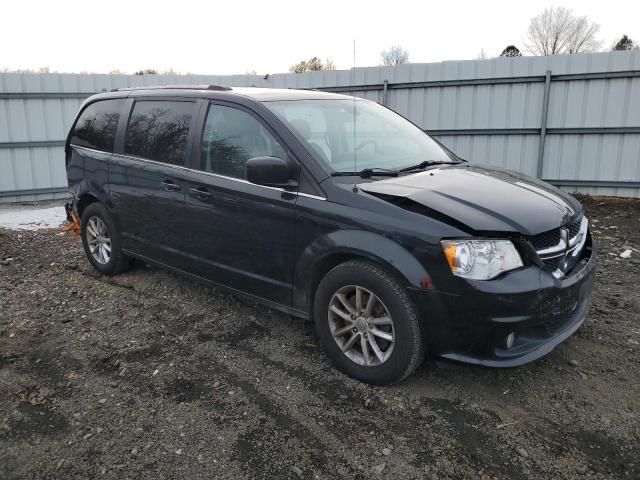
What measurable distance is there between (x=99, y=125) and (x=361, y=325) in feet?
11.7

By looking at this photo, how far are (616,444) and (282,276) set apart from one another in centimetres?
216

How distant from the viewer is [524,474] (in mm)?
2533

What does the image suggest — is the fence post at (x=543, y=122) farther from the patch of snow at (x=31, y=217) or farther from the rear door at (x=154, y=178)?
the patch of snow at (x=31, y=217)

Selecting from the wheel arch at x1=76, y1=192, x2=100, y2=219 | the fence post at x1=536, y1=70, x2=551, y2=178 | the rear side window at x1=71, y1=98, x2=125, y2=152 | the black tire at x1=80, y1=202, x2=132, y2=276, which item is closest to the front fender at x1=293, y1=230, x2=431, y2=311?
the black tire at x1=80, y1=202, x2=132, y2=276

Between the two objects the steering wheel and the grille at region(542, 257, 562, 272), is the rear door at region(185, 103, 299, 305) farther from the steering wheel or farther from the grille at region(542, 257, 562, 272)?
the grille at region(542, 257, 562, 272)

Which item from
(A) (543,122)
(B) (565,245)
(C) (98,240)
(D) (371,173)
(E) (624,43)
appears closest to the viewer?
(B) (565,245)

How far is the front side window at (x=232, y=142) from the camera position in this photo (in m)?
3.75

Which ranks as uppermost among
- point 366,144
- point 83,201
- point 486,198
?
point 366,144

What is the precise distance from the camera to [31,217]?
28.5 ft

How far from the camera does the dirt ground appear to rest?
2.64 meters

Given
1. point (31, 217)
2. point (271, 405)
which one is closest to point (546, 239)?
point (271, 405)

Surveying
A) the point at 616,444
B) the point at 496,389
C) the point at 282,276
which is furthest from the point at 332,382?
the point at 616,444

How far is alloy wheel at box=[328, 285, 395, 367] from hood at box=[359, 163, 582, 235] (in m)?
0.65

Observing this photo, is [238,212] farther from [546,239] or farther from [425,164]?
[546,239]
